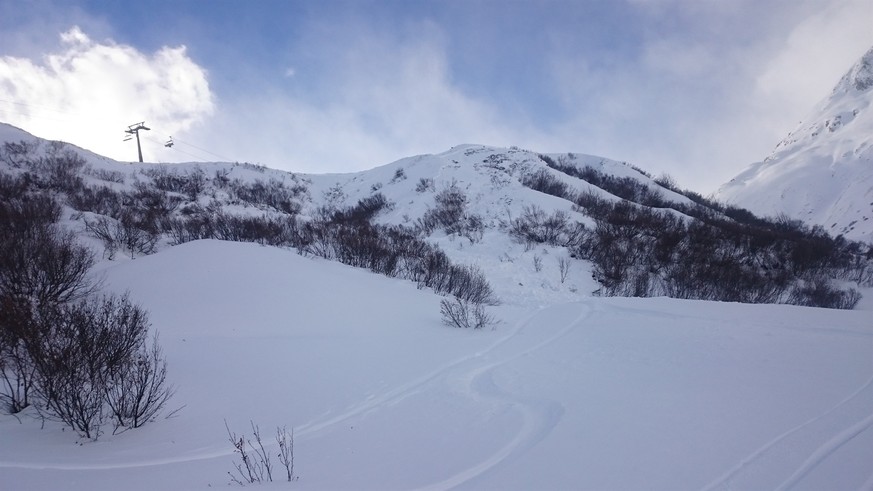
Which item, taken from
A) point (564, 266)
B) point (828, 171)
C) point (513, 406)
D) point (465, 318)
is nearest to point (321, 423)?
point (513, 406)

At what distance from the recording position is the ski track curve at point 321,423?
3814mm

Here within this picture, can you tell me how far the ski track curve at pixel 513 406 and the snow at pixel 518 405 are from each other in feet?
0.07

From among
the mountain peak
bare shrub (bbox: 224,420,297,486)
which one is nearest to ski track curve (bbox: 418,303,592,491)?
bare shrub (bbox: 224,420,297,486)

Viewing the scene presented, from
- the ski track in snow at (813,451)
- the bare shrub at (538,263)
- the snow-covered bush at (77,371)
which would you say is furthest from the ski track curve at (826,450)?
the bare shrub at (538,263)

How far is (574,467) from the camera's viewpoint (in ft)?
11.4

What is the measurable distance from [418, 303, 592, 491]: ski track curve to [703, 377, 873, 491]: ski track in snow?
162cm

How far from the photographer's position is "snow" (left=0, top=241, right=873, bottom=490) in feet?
11.4

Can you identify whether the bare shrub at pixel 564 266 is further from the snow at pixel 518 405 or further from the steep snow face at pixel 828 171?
the steep snow face at pixel 828 171

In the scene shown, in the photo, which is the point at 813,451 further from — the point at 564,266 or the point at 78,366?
the point at 564,266

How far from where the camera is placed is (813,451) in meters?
3.32

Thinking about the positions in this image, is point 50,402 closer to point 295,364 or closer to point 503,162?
point 295,364

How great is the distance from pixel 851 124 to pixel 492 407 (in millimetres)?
117784

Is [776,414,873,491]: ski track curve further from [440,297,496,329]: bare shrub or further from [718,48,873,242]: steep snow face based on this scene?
[718,48,873,242]: steep snow face

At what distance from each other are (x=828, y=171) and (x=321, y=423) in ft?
311
